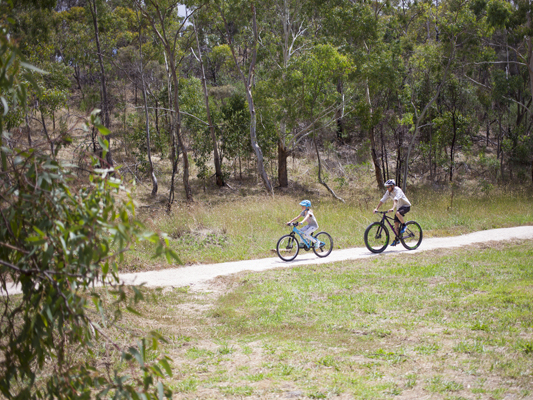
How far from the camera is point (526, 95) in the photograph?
36375mm

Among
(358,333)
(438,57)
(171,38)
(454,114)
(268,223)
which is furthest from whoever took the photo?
(454,114)

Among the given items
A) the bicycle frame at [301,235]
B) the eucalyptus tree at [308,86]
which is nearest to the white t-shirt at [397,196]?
the bicycle frame at [301,235]

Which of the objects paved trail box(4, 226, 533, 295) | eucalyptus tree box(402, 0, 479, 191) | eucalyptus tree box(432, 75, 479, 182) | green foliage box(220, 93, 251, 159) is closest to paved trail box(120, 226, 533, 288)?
paved trail box(4, 226, 533, 295)

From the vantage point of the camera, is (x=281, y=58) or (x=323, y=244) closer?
(x=323, y=244)

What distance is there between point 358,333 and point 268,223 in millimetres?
10299

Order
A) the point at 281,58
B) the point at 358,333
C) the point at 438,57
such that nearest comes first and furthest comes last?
the point at 358,333
the point at 438,57
the point at 281,58

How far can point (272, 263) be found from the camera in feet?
42.1

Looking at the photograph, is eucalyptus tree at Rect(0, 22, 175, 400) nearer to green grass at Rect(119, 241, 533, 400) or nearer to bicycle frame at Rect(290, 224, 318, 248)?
green grass at Rect(119, 241, 533, 400)

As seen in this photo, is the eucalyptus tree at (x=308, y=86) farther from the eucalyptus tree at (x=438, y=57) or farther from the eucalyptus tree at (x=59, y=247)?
the eucalyptus tree at (x=59, y=247)

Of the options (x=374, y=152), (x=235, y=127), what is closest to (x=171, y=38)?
(x=235, y=127)

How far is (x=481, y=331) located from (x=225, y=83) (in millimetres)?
38476

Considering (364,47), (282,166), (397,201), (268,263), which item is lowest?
(268,263)

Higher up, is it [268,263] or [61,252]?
[61,252]

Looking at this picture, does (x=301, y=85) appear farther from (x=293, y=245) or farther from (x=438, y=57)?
(x=293, y=245)
